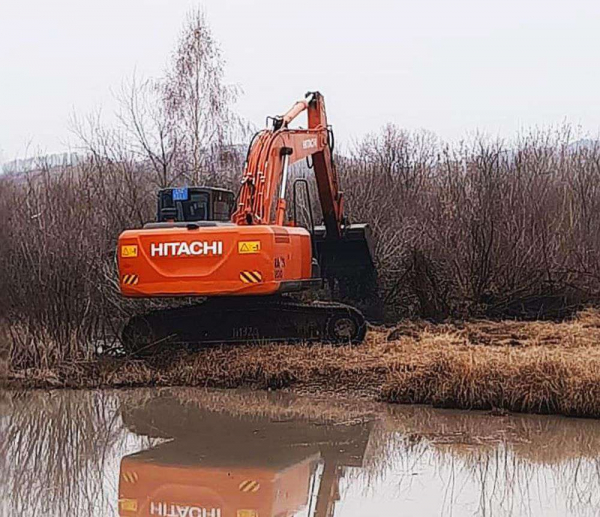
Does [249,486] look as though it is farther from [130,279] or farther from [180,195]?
[180,195]

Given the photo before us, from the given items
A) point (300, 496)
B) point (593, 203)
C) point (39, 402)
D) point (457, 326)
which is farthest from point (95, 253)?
point (593, 203)

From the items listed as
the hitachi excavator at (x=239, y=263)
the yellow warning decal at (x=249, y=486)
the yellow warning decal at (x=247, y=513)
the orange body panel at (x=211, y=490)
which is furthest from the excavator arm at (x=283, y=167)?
the yellow warning decal at (x=247, y=513)

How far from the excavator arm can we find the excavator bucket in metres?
0.20

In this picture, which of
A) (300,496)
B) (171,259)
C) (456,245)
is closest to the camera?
(300,496)

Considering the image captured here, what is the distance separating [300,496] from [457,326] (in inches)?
269

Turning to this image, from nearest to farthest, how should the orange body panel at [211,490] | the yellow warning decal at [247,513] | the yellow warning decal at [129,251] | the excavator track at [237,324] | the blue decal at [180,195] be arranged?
the yellow warning decal at [247,513]
the orange body panel at [211,490]
the yellow warning decal at [129,251]
the excavator track at [237,324]
the blue decal at [180,195]

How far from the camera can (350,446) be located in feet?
21.6

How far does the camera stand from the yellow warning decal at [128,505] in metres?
5.07

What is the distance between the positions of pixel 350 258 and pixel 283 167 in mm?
2834

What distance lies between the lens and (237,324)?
1012 cm

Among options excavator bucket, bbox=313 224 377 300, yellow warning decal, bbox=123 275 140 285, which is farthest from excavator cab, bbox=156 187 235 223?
excavator bucket, bbox=313 224 377 300

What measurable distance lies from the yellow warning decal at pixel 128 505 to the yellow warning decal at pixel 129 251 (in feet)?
14.2

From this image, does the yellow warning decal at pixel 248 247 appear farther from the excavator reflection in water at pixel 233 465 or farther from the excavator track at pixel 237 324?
the excavator reflection in water at pixel 233 465

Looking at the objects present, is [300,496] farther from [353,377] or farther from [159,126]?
[159,126]
